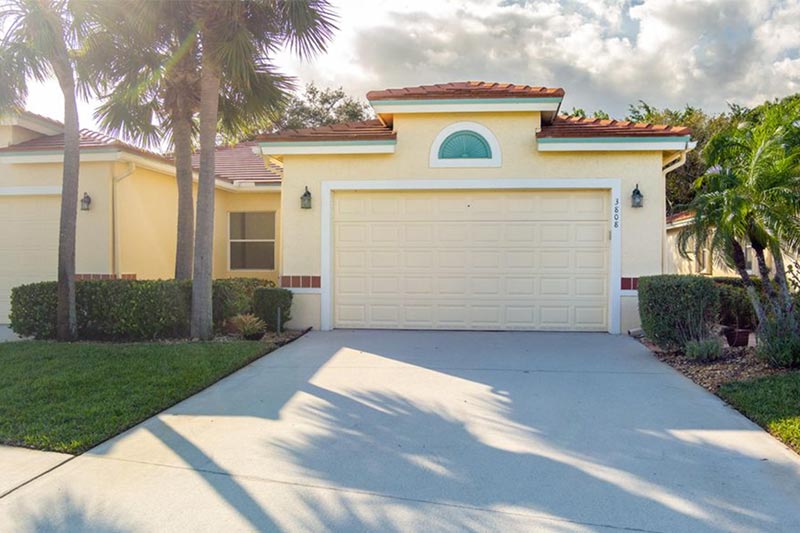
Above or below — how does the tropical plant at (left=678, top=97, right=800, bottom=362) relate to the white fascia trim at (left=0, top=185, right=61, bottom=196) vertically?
below

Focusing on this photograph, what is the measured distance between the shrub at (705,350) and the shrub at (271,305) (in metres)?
6.42

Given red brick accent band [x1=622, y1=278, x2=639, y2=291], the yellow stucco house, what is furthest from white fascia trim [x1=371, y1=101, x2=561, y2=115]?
red brick accent band [x1=622, y1=278, x2=639, y2=291]

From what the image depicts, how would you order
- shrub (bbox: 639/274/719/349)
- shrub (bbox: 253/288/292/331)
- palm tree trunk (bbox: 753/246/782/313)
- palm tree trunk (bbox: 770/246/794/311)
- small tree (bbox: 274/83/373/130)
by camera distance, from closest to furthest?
palm tree trunk (bbox: 770/246/794/311) → palm tree trunk (bbox: 753/246/782/313) → shrub (bbox: 639/274/719/349) → shrub (bbox: 253/288/292/331) → small tree (bbox: 274/83/373/130)

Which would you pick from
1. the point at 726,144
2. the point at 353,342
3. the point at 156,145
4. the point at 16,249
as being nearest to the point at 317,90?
the point at 156,145

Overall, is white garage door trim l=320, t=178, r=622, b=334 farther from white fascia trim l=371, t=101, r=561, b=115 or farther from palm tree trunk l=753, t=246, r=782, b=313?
palm tree trunk l=753, t=246, r=782, b=313

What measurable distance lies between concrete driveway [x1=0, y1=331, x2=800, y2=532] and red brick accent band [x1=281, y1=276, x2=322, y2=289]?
3513 millimetres

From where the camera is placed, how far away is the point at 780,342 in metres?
6.14

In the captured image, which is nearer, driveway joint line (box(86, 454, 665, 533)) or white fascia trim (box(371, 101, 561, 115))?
driveway joint line (box(86, 454, 665, 533))

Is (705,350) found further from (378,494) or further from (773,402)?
(378,494)

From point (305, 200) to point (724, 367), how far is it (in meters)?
7.06

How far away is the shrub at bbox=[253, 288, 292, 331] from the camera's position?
948 centimetres

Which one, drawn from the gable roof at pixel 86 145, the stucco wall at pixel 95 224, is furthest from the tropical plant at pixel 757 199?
the stucco wall at pixel 95 224

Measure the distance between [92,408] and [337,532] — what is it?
11.1 ft

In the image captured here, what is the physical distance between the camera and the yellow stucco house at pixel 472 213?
30.6 feet
